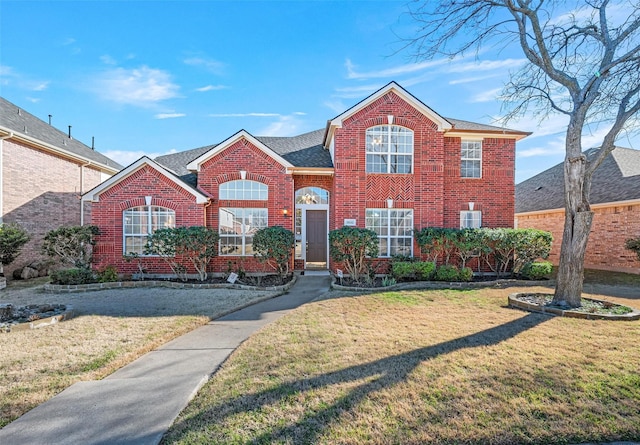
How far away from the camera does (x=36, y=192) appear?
12914 millimetres

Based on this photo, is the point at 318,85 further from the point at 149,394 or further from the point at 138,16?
the point at 149,394

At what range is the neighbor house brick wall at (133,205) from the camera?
11.1m

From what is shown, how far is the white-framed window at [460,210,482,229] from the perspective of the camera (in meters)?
12.6

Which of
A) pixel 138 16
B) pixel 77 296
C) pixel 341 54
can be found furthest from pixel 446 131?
pixel 77 296

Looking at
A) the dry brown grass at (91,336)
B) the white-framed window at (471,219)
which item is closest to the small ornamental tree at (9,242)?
the dry brown grass at (91,336)

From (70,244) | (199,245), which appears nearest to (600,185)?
(199,245)

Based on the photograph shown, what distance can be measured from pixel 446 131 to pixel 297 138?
24.6 ft

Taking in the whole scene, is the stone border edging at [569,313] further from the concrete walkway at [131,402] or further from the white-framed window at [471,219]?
the concrete walkway at [131,402]

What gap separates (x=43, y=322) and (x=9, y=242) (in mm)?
7100

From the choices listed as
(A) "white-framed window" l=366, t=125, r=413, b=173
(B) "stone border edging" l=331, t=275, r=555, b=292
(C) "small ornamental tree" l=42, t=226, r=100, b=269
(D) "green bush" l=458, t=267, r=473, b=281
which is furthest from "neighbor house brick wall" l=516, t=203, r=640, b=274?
(C) "small ornamental tree" l=42, t=226, r=100, b=269

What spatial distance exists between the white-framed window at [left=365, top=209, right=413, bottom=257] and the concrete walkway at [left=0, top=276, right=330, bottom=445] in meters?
7.81

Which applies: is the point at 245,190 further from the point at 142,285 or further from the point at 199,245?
the point at 142,285

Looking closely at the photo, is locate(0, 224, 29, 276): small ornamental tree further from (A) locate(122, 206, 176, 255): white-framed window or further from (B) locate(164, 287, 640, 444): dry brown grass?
(B) locate(164, 287, 640, 444): dry brown grass

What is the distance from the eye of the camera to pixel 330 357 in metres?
4.36
